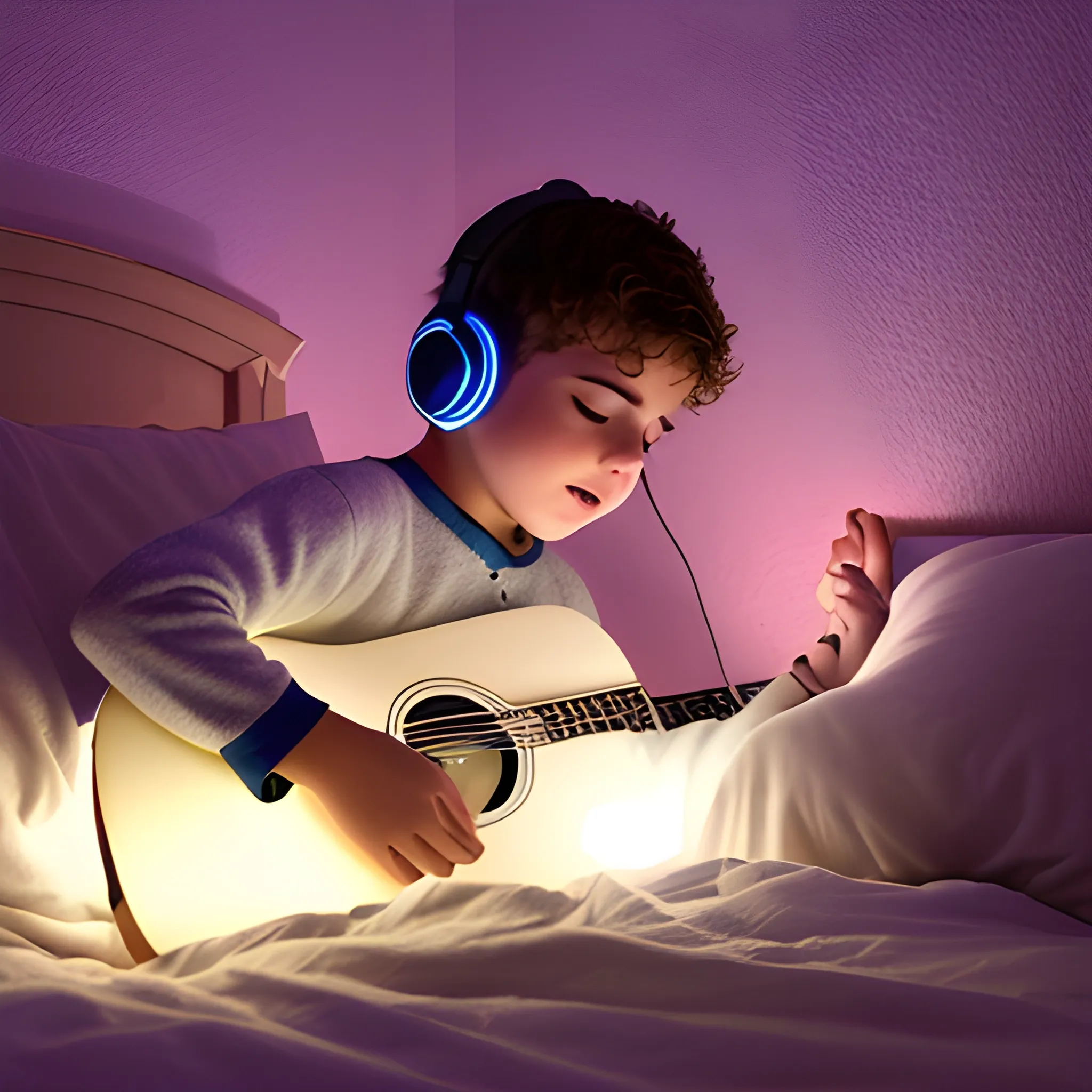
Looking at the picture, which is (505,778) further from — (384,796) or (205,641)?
(205,641)

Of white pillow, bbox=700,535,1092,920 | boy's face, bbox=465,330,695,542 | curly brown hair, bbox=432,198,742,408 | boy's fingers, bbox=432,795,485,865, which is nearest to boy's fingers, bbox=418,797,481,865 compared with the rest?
boy's fingers, bbox=432,795,485,865

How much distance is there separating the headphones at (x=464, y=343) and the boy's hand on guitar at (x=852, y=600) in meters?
0.50

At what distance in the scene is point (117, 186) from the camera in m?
1.32

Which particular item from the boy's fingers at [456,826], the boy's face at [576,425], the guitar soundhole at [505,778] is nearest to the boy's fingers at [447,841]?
the boy's fingers at [456,826]

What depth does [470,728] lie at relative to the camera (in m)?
0.89

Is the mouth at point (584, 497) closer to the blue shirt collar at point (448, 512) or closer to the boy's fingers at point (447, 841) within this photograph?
the blue shirt collar at point (448, 512)

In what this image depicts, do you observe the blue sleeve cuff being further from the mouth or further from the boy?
the mouth

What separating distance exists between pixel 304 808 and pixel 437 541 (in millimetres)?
318

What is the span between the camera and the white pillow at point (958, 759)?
0.66m

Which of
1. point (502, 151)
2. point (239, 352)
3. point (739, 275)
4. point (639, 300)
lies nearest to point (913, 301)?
point (739, 275)

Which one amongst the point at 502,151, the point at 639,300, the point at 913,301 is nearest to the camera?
the point at 639,300

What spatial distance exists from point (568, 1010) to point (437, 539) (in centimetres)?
57

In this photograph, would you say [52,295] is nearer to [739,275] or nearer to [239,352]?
[239,352]

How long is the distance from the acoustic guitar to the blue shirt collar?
7 centimetres
